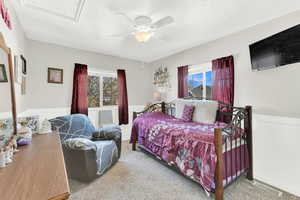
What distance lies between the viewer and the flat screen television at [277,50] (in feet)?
5.60

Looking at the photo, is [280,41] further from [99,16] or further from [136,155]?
[136,155]

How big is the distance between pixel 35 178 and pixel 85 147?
4.24 ft

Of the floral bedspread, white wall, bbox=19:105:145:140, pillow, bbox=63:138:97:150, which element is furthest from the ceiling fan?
white wall, bbox=19:105:145:140

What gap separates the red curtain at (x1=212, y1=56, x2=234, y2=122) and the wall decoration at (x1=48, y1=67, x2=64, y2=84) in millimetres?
3175

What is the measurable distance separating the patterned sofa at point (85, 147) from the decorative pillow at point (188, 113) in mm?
1278

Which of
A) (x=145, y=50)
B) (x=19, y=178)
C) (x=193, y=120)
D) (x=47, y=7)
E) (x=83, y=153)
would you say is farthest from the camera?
(x=145, y=50)

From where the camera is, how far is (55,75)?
3.21 m

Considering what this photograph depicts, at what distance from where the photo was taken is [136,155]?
3.06m

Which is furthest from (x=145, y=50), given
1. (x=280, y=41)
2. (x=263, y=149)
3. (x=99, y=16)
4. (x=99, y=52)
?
(x=263, y=149)

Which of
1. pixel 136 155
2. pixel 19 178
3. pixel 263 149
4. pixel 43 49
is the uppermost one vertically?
pixel 43 49

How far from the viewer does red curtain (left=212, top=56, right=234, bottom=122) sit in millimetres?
2562

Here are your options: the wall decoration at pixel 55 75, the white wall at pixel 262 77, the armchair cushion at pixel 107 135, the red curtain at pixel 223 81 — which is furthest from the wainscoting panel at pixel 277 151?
the wall decoration at pixel 55 75

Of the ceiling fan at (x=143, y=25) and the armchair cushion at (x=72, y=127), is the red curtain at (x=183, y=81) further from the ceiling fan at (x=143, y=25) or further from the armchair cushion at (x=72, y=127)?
the armchair cushion at (x=72, y=127)

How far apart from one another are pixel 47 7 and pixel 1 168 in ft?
6.14
